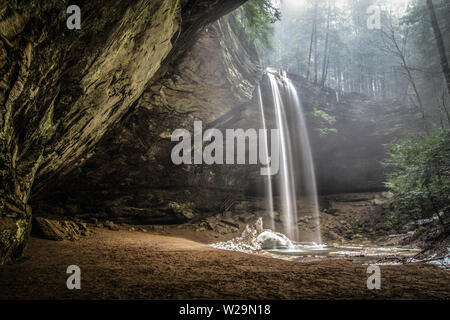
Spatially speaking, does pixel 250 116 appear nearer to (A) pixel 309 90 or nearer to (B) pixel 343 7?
(A) pixel 309 90

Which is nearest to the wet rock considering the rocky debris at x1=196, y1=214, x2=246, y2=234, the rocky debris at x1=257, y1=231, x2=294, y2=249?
the rocky debris at x1=196, y1=214, x2=246, y2=234

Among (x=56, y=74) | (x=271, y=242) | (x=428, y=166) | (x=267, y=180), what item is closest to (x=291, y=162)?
(x=267, y=180)

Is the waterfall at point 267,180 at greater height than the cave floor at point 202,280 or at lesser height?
greater

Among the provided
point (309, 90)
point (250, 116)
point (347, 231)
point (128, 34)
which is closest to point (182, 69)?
point (250, 116)

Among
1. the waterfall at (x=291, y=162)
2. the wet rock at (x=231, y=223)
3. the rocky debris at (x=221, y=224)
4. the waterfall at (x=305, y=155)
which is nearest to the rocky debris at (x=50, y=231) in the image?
the rocky debris at (x=221, y=224)

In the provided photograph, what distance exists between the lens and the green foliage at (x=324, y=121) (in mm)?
17052

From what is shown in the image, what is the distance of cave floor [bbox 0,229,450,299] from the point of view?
248cm

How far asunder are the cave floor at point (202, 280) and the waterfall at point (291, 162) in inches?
456

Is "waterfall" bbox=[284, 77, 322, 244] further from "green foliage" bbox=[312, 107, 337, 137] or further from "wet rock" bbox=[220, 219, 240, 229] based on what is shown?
"wet rock" bbox=[220, 219, 240, 229]

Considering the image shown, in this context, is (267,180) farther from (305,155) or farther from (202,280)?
(202,280)

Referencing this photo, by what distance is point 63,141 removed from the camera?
229 inches

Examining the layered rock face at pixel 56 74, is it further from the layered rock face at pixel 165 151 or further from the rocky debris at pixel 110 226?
the rocky debris at pixel 110 226

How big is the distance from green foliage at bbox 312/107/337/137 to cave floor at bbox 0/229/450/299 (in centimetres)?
1458
